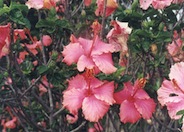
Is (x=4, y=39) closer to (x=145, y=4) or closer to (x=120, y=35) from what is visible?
(x=120, y=35)

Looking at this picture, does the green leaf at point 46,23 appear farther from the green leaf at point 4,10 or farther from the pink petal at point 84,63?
the pink petal at point 84,63

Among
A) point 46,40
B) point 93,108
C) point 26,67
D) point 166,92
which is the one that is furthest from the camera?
point 46,40

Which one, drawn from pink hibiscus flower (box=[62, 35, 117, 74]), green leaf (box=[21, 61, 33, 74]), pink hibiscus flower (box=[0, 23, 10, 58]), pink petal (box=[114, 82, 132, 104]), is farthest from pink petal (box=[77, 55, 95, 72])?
green leaf (box=[21, 61, 33, 74])

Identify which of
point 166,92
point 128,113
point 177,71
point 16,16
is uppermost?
point 16,16

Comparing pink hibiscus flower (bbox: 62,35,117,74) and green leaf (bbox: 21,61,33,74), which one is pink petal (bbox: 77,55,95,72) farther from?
green leaf (bbox: 21,61,33,74)

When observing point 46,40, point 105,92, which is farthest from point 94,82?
point 46,40

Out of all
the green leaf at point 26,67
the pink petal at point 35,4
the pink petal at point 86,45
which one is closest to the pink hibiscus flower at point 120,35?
the pink petal at point 86,45
